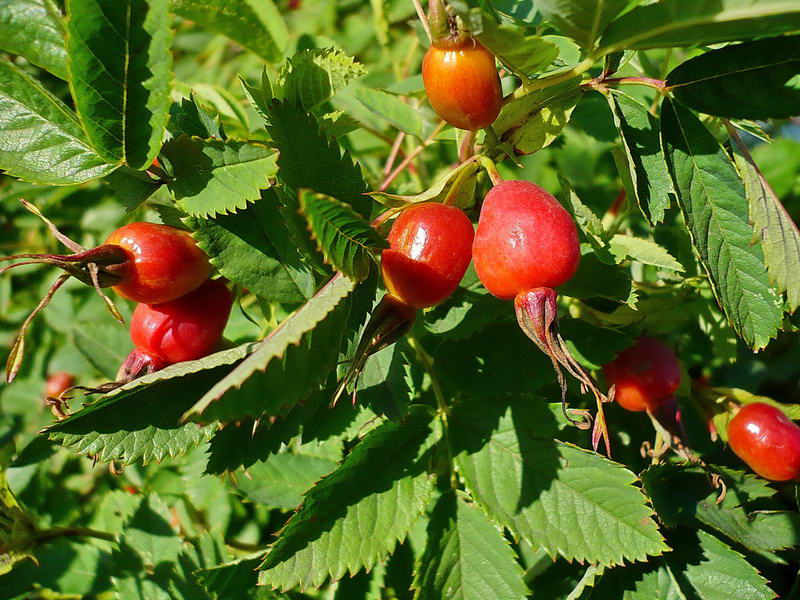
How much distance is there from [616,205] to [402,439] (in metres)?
0.91

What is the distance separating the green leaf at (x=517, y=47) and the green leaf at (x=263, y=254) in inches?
18.6

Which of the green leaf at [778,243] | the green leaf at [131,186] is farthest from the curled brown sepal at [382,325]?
the green leaf at [778,243]

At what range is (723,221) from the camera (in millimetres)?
1093

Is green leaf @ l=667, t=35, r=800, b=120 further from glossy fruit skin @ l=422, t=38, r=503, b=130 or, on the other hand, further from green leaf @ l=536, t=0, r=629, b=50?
glossy fruit skin @ l=422, t=38, r=503, b=130

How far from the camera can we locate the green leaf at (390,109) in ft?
5.22

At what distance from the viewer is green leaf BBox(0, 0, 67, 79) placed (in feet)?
3.43

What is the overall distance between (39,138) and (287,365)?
63 centimetres

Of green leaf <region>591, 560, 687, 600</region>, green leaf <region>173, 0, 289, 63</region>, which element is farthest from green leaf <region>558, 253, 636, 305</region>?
green leaf <region>173, 0, 289, 63</region>

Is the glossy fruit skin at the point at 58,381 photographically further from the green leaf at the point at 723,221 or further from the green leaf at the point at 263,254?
the green leaf at the point at 723,221

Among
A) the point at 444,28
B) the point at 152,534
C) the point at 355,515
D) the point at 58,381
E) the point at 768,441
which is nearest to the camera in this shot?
the point at 444,28

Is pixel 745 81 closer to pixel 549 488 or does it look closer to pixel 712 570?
pixel 549 488

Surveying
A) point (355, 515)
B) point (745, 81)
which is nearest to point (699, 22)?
point (745, 81)

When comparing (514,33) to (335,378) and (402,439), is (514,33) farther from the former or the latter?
(402,439)

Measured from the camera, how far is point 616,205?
69.5 inches
